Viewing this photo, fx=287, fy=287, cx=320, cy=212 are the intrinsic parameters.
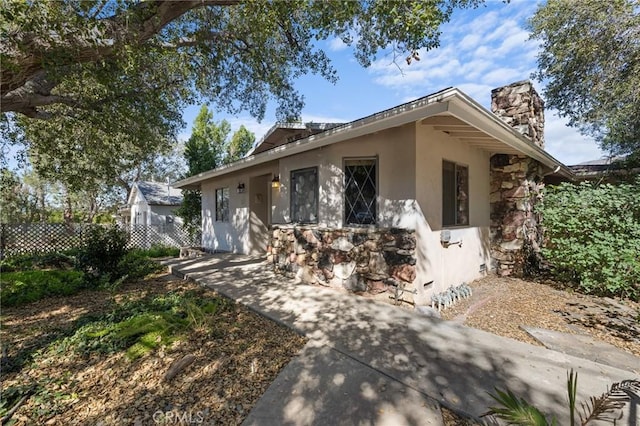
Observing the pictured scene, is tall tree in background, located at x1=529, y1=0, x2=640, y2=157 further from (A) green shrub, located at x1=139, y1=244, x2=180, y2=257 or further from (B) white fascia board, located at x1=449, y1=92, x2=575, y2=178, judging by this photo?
(A) green shrub, located at x1=139, y1=244, x2=180, y2=257

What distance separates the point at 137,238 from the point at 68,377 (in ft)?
39.9

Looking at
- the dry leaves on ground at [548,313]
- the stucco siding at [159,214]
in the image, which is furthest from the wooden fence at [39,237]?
the dry leaves on ground at [548,313]

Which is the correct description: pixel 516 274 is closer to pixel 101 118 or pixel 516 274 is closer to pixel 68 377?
pixel 68 377

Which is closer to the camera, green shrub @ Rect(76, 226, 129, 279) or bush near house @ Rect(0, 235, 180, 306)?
bush near house @ Rect(0, 235, 180, 306)

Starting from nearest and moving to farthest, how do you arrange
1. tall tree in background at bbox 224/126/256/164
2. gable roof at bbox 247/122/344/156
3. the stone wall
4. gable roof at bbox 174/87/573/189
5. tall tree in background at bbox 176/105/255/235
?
gable roof at bbox 174/87/573/189
the stone wall
gable roof at bbox 247/122/344/156
tall tree in background at bbox 176/105/255/235
tall tree in background at bbox 224/126/256/164

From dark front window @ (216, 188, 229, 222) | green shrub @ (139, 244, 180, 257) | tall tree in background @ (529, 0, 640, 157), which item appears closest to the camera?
tall tree in background @ (529, 0, 640, 157)

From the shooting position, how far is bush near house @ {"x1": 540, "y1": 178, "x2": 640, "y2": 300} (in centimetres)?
434

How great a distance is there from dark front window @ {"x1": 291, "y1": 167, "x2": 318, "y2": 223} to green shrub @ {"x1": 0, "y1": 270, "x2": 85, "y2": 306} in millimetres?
4500

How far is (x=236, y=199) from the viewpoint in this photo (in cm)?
929

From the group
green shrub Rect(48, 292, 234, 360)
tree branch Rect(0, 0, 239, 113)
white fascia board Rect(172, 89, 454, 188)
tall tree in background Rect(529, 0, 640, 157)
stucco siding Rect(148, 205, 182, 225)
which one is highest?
tall tree in background Rect(529, 0, 640, 157)

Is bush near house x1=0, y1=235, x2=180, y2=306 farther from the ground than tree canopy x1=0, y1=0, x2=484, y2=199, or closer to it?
closer to it

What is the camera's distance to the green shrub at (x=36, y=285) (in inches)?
Answer: 197

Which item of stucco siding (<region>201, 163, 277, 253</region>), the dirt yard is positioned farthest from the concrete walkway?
stucco siding (<region>201, 163, 277, 253</region>)

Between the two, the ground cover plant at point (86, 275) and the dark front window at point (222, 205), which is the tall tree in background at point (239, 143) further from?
the ground cover plant at point (86, 275)
